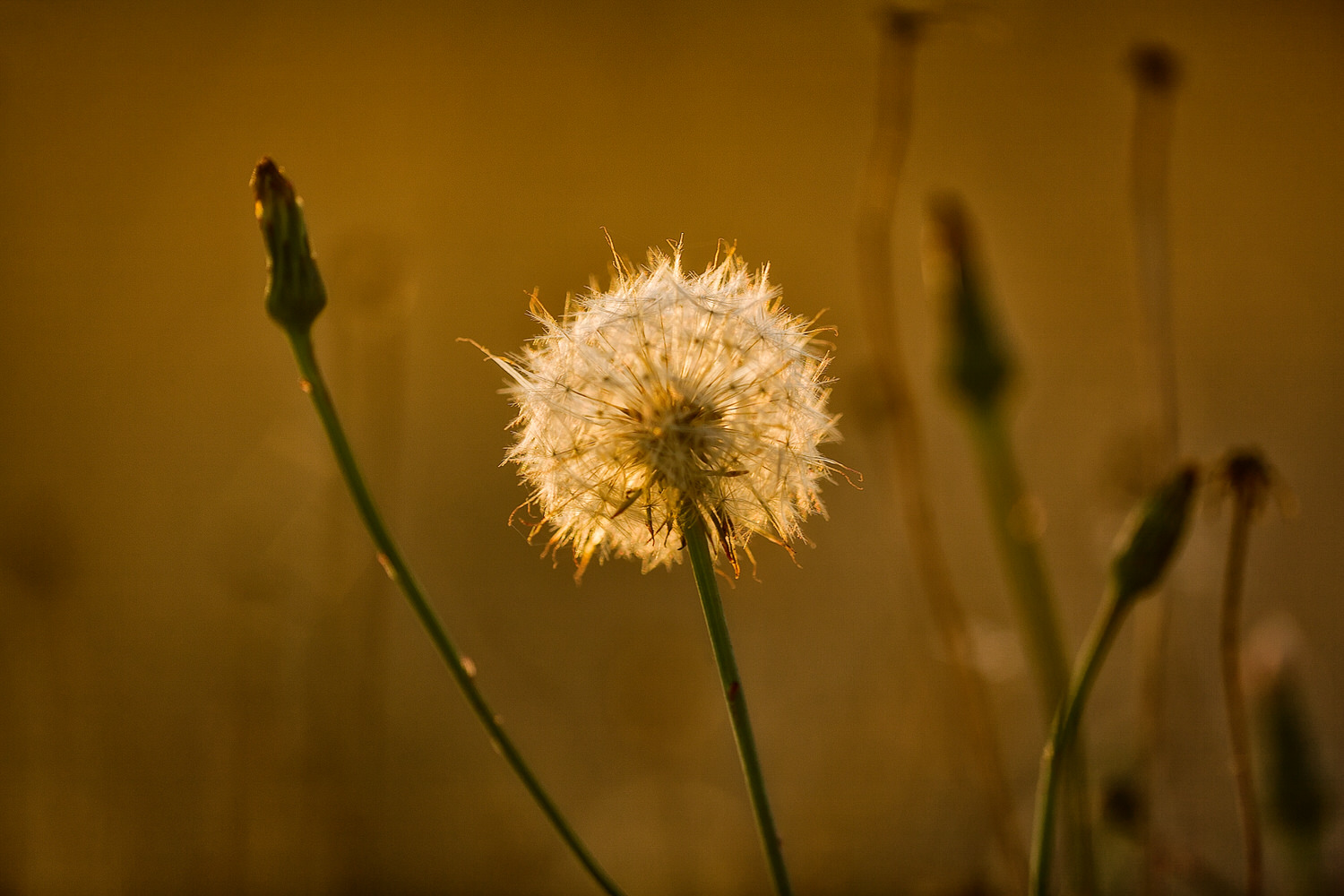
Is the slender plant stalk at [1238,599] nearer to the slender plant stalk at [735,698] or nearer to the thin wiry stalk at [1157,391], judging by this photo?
the thin wiry stalk at [1157,391]

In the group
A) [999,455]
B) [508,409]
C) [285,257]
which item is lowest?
[999,455]

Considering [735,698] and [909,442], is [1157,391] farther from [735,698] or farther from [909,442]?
[735,698]

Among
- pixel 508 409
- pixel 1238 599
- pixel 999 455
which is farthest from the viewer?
pixel 508 409

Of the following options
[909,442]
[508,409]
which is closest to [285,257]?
[909,442]

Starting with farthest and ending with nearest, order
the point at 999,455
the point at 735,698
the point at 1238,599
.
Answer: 1. the point at 999,455
2. the point at 1238,599
3. the point at 735,698

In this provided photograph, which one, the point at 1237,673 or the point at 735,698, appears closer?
the point at 735,698

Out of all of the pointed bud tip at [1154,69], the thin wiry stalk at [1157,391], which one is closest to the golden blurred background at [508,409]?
the thin wiry stalk at [1157,391]

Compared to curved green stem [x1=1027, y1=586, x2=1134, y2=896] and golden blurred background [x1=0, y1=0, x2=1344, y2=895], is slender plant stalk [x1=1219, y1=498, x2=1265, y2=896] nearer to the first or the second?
curved green stem [x1=1027, y1=586, x2=1134, y2=896]
